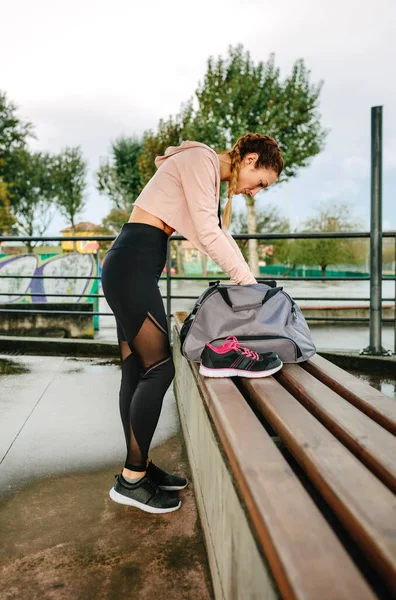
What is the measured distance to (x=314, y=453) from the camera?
1.24 m

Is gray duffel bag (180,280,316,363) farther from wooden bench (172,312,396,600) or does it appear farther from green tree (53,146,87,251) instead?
green tree (53,146,87,251)

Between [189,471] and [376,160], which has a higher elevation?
[376,160]

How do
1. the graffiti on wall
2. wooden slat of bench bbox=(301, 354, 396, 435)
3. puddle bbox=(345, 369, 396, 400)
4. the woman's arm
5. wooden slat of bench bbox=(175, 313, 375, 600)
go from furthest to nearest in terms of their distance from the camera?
the graffiti on wall → puddle bbox=(345, 369, 396, 400) → the woman's arm → wooden slat of bench bbox=(301, 354, 396, 435) → wooden slat of bench bbox=(175, 313, 375, 600)

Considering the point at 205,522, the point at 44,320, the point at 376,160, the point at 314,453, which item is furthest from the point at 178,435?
the point at 44,320

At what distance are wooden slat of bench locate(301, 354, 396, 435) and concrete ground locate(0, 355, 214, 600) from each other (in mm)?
732

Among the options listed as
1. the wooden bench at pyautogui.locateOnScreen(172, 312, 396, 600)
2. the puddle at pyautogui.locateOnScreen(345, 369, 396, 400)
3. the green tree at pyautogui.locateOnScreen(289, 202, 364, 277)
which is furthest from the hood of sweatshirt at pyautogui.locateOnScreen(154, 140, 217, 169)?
the green tree at pyautogui.locateOnScreen(289, 202, 364, 277)

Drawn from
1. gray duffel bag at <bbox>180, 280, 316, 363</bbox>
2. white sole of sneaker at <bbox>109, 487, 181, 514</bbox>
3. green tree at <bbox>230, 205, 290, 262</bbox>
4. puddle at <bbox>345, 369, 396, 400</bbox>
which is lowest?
puddle at <bbox>345, 369, 396, 400</bbox>

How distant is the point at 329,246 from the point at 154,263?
2788 centimetres

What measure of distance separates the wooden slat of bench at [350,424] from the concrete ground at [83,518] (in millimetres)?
627

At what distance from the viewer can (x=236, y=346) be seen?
78.4 inches

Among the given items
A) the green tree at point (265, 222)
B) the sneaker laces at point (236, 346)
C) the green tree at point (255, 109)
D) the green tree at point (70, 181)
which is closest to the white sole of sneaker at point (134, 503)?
the sneaker laces at point (236, 346)

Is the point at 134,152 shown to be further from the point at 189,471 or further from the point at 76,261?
the point at 189,471

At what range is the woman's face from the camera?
2.13 meters

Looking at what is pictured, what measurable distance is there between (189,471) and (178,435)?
18.6 inches
